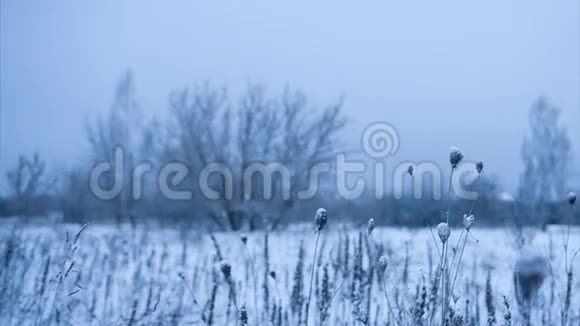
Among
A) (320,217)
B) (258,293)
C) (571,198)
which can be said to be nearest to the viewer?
(320,217)

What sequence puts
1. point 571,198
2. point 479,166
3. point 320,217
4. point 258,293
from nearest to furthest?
point 320,217
point 479,166
point 571,198
point 258,293

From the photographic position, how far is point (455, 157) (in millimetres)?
1698

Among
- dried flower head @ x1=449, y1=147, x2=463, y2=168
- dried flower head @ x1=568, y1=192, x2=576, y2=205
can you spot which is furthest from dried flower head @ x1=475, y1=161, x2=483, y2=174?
dried flower head @ x1=568, y1=192, x2=576, y2=205

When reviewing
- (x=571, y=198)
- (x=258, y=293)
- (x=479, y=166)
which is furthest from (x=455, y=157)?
(x=258, y=293)

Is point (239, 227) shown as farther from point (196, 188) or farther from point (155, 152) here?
point (155, 152)

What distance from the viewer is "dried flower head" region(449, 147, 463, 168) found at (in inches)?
66.7

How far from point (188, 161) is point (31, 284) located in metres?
10.8

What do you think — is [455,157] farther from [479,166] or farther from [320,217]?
[320,217]

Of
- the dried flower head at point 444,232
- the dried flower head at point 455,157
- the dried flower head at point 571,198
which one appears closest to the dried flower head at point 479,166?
the dried flower head at point 455,157

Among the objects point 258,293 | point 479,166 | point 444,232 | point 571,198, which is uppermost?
point 479,166

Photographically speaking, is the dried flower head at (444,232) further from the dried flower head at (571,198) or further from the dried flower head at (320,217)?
the dried flower head at (571,198)

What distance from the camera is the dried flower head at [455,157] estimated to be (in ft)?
5.56

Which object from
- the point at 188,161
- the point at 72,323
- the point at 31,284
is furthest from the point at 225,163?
the point at 72,323

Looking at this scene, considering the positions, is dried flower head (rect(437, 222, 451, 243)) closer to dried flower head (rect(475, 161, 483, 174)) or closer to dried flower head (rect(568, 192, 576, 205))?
dried flower head (rect(475, 161, 483, 174))
